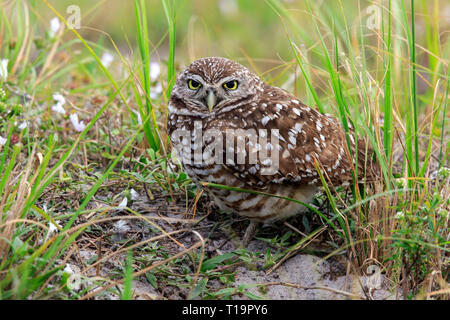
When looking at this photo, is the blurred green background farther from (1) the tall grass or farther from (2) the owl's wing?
(2) the owl's wing

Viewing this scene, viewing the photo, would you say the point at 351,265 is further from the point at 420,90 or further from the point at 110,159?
the point at 420,90

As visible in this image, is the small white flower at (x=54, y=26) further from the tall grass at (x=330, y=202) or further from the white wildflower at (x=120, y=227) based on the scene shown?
the white wildflower at (x=120, y=227)

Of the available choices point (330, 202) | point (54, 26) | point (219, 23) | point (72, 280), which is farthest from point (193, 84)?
point (219, 23)

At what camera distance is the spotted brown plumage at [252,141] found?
2928 millimetres

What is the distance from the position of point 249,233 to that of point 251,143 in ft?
1.90

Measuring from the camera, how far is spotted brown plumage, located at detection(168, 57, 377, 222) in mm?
2928

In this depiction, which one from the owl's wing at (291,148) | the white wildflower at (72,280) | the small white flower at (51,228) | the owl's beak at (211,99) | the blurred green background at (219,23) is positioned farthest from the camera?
the blurred green background at (219,23)

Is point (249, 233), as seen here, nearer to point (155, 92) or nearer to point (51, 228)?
point (51, 228)

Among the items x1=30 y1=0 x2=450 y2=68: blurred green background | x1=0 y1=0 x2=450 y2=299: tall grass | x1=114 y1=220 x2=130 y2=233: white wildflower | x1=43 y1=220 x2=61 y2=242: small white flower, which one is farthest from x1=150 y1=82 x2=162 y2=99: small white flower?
x1=30 y1=0 x2=450 y2=68: blurred green background

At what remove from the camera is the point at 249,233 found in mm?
3154

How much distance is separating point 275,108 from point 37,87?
214cm

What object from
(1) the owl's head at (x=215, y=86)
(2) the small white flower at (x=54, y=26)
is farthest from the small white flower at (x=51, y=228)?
(2) the small white flower at (x=54, y=26)

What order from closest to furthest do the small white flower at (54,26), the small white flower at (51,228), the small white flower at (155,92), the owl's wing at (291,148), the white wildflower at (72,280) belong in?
1. the white wildflower at (72,280)
2. the small white flower at (51,228)
3. the owl's wing at (291,148)
4. the small white flower at (54,26)
5. the small white flower at (155,92)

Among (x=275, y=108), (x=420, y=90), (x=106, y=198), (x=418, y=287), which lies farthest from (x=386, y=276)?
(x=420, y=90)
